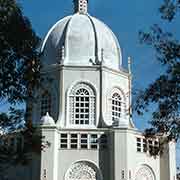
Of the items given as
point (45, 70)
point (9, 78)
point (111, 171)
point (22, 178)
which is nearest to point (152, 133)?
point (9, 78)

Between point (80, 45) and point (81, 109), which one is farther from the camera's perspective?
point (80, 45)

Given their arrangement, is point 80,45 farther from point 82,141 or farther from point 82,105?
point 82,141

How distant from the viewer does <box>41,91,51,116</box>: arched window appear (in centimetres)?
3691

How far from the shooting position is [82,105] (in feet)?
118

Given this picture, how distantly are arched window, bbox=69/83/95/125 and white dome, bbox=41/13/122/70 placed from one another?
2.25 metres

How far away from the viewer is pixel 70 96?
3609 centimetres

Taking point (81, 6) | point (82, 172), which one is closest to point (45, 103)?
point (82, 172)

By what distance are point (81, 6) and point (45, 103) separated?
10.0 meters

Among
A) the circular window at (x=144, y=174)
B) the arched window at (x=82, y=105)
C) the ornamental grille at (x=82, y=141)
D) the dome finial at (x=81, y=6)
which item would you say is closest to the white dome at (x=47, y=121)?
the ornamental grille at (x=82, y=141)

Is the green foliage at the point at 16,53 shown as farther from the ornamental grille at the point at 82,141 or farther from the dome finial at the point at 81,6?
the dome finial at the point at 81,6

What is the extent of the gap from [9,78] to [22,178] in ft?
66.5

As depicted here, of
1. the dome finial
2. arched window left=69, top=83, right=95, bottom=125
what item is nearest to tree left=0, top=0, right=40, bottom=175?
arched window left=69, top=83, right=95, bottom=125

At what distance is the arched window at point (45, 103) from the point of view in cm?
→ 3691

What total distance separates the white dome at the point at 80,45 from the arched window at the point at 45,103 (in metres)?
2.75
